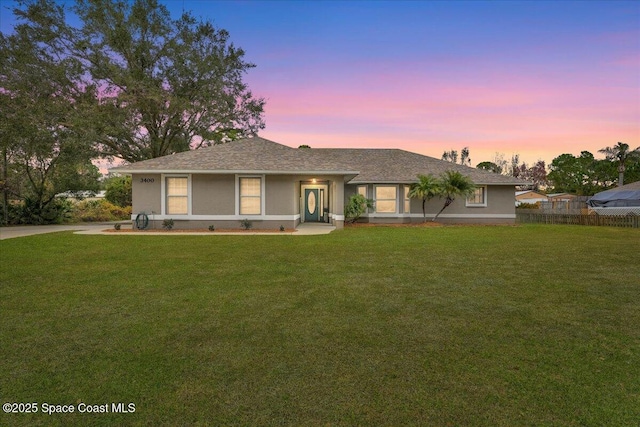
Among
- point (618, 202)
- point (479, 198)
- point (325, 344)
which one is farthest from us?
point (618, 202)

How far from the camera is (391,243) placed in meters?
12.2

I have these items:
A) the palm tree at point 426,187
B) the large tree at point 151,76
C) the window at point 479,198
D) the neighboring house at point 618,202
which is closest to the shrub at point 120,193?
the large tree at point 151,76

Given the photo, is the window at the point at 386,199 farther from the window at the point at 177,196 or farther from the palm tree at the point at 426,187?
the window at the point at 177,196

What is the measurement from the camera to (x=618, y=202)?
2645 cm

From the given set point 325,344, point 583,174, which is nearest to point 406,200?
point 325,344

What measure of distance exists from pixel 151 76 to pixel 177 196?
14.3 m

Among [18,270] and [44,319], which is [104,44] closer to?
[18,270]

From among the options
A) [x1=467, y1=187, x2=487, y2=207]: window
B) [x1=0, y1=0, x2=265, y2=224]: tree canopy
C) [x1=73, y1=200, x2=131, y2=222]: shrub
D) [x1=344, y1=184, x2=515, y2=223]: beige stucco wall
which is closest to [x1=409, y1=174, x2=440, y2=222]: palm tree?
[x1=344, y1=184, x2=515, y2=223]: beige stucco wall

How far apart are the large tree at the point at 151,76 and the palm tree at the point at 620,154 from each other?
5216 cm

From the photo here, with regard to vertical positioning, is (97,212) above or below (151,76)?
below

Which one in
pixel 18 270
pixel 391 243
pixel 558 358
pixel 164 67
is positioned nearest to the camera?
pixel 558 358

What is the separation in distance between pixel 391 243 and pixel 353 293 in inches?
264

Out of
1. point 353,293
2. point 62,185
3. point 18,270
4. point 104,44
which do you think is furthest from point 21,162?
point 353,293

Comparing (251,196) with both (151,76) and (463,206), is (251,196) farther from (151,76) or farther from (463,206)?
(151,76)
